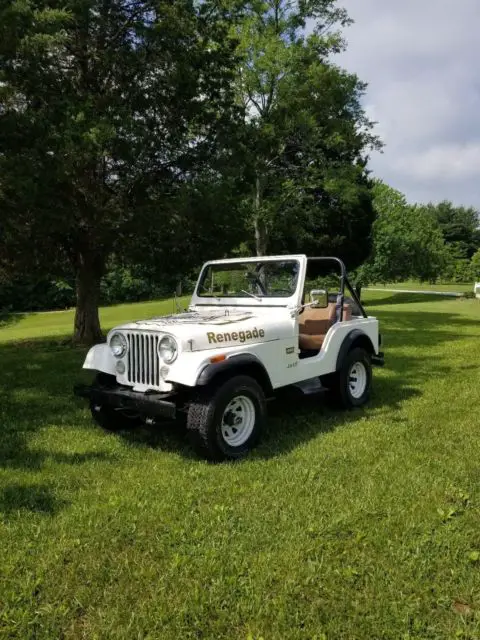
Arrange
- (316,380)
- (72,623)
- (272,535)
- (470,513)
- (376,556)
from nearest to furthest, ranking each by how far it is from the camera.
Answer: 1. (72,623)
2. (376,556)
3. (272,535)
4. (470,513)
5. (316,380)

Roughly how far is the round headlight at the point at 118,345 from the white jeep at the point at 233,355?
12 millimetres

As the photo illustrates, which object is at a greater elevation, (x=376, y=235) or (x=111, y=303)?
(x=376, y=235)

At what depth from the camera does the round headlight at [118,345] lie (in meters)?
5.19

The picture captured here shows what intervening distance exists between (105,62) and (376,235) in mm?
31560

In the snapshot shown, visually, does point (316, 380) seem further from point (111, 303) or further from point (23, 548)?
point (111, 303)

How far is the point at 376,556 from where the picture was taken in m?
3.22

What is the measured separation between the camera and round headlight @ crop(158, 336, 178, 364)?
4.75m

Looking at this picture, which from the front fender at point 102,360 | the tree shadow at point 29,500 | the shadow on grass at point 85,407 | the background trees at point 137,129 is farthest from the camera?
the background trees at point 137,129

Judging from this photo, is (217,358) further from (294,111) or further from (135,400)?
(294,111)

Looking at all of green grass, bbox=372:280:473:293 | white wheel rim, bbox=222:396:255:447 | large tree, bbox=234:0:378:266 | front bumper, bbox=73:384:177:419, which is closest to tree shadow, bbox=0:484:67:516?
front bumper, bbox=73:384:177:419

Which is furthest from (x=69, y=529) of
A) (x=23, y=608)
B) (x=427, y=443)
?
(x=427, y=443)

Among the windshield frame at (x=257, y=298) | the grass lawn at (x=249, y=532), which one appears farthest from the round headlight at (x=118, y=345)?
the windshield frame at (x=257, y=298)

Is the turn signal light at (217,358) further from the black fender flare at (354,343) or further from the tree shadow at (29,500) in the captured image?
the black fender flare at (354,343)

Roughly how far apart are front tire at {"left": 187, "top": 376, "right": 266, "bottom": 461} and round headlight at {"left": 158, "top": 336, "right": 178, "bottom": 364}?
407 mm
